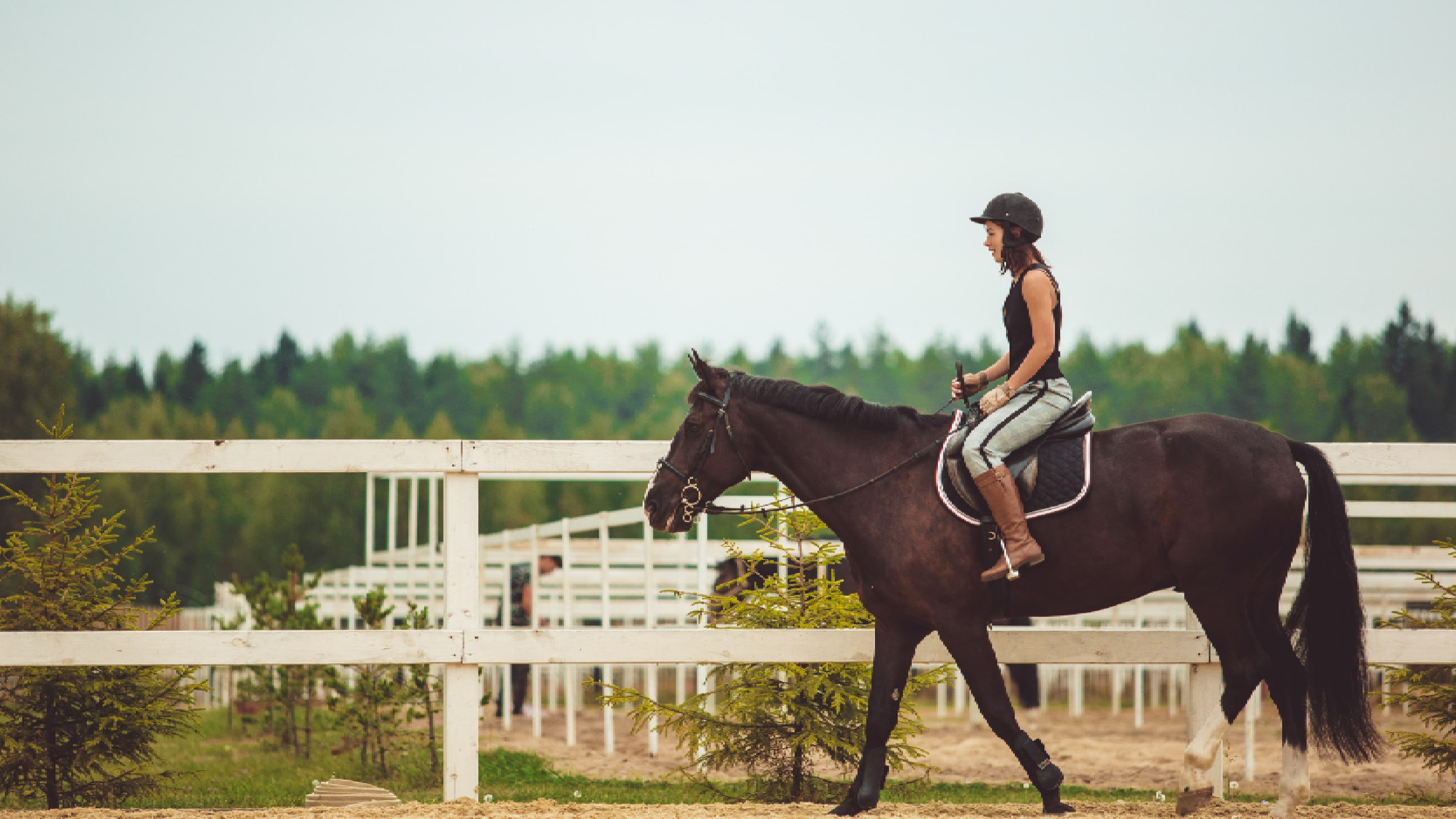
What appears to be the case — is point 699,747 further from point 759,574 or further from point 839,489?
point 839,489

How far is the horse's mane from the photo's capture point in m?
5.40

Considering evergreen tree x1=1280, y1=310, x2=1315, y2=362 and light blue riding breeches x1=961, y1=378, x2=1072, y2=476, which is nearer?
light blue riding breeches x1=961, y1=378, x2=1072, y2=476

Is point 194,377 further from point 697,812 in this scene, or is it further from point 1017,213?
point 1017,213

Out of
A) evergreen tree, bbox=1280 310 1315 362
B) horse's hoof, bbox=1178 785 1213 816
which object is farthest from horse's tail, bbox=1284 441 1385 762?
evergreen tree, bbox=1280 310 1315 362

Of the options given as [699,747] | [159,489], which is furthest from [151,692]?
[159,489]

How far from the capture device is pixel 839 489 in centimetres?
535

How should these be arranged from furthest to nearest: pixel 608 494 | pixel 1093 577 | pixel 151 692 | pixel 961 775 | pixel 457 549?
pixel 608 494, pixel 961 775, pixel 151 692, pixel 457 549, pixel 1093 577

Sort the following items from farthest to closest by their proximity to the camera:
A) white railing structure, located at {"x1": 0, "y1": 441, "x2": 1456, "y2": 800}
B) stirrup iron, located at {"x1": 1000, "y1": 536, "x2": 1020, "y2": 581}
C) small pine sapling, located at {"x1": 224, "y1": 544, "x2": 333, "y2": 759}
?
small pine sapling, located at {"x1": 224, "y1": 544, "x2": 333, "y2": 759} < white railing structure, located at {"x1": 0, "y1": 441, "x2": 1456, "y2": 800} < stirrup iron, located at {"x1": 1000, "y1": 536, "x2": 1020, "y2": 581}

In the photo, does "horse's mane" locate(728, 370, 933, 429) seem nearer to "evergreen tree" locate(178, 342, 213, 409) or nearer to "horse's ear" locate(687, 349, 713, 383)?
"horse's ear" locate(687, 349, 713, 383)

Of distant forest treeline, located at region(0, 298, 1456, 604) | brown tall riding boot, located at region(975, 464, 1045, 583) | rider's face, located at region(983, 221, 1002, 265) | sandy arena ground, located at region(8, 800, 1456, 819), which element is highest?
distant forest treeline, located at region(0, 298, 1456, 604)

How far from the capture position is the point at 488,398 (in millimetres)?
81000

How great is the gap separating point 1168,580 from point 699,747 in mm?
2466

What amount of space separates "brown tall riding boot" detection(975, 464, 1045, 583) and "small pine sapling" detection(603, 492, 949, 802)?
125cm

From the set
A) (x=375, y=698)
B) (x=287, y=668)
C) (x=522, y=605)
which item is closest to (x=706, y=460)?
(x=375, y=698)
